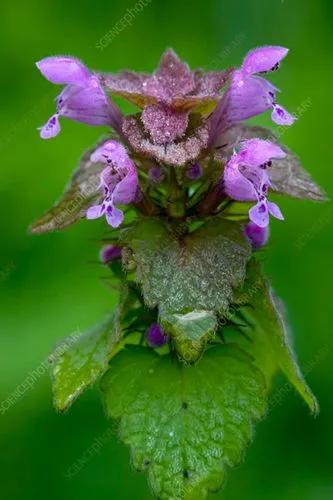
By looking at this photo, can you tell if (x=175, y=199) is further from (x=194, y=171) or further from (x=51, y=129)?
(x=51, y=129)

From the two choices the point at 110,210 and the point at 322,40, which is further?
the point at 322,40

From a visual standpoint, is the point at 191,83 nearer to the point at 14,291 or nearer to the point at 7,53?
the point at 14,291

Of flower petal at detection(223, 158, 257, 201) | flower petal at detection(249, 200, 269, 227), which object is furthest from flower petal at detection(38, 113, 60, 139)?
flower petal at detection(249, 200, 269, 227)

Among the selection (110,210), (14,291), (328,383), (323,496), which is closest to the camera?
(110,210)

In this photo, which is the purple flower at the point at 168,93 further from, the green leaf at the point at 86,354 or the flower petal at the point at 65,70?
the green leaf at the point at 86,354

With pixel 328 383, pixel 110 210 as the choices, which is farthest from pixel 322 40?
pixel 110 210
